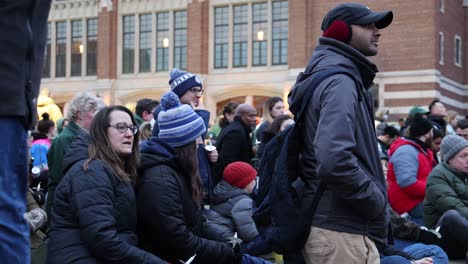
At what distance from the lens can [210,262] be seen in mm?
4715

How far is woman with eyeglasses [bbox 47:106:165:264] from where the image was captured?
408 centimetres

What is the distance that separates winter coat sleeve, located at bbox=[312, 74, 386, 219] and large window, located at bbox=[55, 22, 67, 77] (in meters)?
38.4

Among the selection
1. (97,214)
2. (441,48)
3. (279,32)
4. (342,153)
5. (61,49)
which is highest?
(279,32)

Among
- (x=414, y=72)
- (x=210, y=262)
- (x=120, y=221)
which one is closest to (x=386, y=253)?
(x=210, y=262)

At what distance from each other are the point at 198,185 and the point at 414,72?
29.3 m

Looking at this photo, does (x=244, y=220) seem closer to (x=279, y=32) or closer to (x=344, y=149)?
(x=344, y=149)

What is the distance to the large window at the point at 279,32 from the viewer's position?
3512 centimetres

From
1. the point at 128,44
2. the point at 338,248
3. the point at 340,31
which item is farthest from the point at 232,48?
the point at 338,248

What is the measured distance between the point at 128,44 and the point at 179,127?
34734mm

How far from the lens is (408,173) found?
7.96 metres

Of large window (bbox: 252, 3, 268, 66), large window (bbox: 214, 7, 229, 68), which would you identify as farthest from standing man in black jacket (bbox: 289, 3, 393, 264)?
large window (bbox: 214, 7, 229, 68)

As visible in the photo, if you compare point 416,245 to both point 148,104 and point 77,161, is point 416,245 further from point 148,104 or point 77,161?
point 148,104

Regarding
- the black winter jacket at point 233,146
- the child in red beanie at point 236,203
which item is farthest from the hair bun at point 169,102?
the black winter jacket at point 233,146

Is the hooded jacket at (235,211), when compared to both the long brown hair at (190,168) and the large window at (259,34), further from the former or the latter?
the large window at (259,34)
